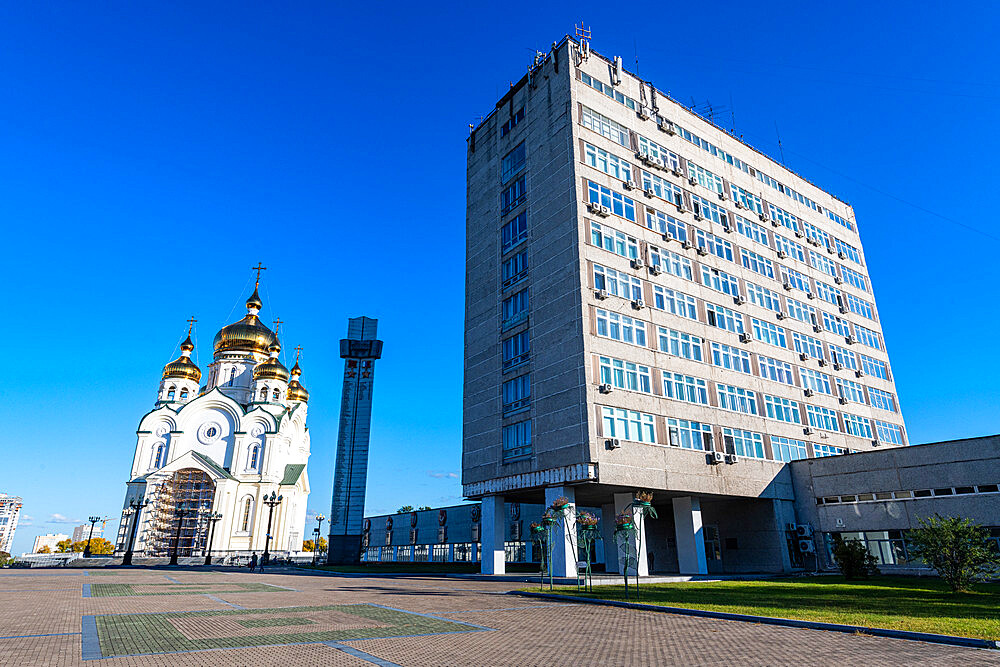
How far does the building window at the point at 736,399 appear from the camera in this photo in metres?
37.2

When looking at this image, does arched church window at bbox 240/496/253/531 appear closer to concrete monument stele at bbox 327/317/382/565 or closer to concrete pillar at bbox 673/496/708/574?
concrete monument stele at bbox 327/317/382/565

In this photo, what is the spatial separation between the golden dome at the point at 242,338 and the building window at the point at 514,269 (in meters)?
65.1

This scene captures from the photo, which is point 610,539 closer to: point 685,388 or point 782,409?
point 685,388

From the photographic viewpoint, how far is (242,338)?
92500 mm

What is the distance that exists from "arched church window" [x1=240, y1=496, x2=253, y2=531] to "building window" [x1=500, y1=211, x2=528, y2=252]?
5727 cm

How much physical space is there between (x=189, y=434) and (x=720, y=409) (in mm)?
71757

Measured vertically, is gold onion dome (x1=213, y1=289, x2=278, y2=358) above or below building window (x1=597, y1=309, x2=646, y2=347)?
above

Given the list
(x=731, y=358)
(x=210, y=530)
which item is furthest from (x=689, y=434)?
(x=210, y=530)

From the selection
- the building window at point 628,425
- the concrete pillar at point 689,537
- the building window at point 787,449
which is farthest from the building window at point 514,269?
the building window at point 787,449

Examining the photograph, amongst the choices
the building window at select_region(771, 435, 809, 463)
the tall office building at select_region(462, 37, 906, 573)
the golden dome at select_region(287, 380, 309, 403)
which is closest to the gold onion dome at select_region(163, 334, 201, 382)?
the golden dome at select_region(287, 380, 309, 403)

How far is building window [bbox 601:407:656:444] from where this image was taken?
31.3 metres

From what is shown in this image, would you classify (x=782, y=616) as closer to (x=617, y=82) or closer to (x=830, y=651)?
(x=830, y=651)

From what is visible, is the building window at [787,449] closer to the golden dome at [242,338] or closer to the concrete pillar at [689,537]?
the concrete pillar at [689,537]

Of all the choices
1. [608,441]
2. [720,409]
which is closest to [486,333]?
[608,441]
